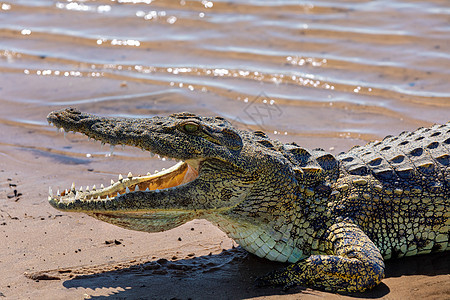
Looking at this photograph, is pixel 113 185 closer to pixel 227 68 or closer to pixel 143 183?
pixel 143 183

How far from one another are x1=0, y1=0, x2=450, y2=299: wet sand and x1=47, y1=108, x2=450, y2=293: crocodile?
0.22 m

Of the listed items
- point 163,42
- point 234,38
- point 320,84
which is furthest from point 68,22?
point 320,84

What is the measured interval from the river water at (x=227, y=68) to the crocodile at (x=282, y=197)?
7.60 feet

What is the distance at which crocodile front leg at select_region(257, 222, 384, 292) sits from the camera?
4.67 meters

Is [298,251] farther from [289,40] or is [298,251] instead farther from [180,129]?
[289,40]

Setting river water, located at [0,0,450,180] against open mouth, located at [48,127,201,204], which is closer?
open mouth, located at [48,127,201,204]

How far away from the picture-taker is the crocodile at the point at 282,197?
188 inches

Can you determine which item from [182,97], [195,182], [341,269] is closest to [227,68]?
[182,97]

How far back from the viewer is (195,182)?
491 centimetres

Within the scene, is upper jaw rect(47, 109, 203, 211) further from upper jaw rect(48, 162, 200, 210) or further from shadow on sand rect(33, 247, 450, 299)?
shadow on sand rect(33, 247, 450, 299)

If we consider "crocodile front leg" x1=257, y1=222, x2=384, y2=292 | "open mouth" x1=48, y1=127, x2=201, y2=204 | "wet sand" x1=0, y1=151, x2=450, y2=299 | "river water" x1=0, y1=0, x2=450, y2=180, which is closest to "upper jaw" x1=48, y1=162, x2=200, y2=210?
"open mouth" x1=48, y1=127, x2=201, y2=204

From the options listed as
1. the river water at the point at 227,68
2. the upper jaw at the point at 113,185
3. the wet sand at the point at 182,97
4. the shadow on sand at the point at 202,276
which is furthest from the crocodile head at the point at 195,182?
the river water at the point at 227,68

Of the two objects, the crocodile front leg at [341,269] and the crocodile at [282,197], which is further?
the crocodile at [282,197]

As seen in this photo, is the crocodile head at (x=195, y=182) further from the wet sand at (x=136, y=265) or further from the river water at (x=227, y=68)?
the river water at (x=227, y=68)
